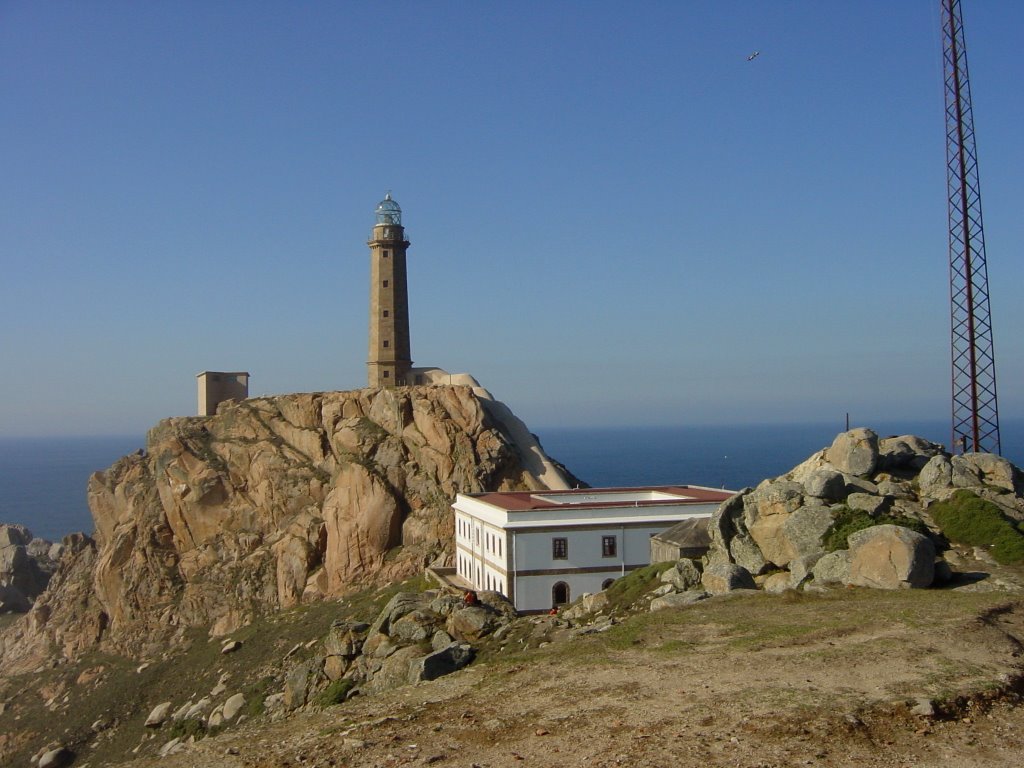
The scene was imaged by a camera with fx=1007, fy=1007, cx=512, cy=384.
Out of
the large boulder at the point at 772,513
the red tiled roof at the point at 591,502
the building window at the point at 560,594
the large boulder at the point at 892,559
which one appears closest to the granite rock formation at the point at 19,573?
the red tiled roof at the point at 591,502

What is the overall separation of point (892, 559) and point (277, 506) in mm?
48885

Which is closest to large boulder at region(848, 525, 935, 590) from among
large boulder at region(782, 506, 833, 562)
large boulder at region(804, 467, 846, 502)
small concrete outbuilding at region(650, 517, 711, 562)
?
large boulder at region(782, 506, 833, 562)

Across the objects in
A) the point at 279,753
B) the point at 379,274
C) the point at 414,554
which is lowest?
the point at 414,554

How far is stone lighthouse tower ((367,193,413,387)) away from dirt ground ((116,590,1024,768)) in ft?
176

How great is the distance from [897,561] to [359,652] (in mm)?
17110

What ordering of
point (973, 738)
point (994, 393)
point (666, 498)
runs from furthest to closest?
point (666, 498) < point (994, 393) < point (973, 738)

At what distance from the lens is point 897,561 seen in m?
23.8

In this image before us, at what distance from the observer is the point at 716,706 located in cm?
1555

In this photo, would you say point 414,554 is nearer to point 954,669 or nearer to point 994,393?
point 994,393

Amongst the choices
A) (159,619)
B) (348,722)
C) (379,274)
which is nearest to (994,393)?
(348,722)

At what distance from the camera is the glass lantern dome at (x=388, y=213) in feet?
246

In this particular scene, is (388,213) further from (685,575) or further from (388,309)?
(685,575)

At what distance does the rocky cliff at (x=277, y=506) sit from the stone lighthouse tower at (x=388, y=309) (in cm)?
665

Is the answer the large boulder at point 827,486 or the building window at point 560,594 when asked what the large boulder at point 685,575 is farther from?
the building window at point 560,594
